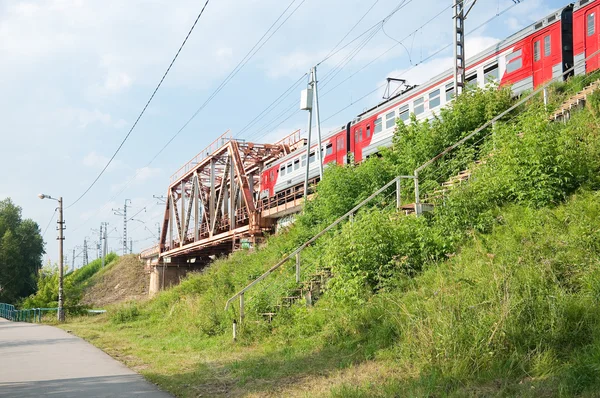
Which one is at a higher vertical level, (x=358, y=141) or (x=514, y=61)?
(x=514, y=61)

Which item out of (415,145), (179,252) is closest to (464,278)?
(415,145)

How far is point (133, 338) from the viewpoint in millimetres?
17938

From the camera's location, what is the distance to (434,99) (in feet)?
76.0

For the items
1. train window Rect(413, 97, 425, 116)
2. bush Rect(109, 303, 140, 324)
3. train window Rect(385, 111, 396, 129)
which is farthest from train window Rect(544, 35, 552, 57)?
bush Rect(109, 303, 140, 324)

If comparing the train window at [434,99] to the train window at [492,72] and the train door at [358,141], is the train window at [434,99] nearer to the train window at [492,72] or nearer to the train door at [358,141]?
the train window at [492,72]

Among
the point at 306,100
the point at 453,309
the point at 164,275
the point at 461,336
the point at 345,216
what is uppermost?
the point at 306,100

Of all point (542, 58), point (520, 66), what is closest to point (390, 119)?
point (520, 66)

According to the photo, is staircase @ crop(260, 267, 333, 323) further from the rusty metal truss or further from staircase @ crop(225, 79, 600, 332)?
the rusty metal truss

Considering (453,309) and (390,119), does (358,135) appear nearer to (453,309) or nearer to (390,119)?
(390,119)

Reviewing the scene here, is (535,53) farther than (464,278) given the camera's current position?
Yes

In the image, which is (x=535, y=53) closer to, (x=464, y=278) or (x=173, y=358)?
(x=464, y=278)

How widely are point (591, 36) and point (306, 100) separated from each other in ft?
41.0

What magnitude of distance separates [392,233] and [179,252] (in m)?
45.7

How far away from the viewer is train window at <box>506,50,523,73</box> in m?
19.6
